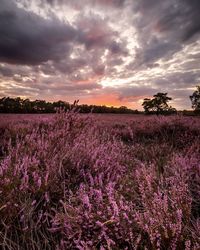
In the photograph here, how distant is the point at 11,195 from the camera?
7.32 feet

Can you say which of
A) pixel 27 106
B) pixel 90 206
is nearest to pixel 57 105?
pixel 27 106

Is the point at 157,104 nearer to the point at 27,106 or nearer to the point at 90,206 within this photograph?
the point at 27,106

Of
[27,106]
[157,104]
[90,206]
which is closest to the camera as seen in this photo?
[90,206]

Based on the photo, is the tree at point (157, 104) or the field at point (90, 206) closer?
the field at point (90, 206)

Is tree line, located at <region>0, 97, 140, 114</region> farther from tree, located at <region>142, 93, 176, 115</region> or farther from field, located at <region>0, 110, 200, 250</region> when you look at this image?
field, located at <region>0, 110, 200, 250</region>

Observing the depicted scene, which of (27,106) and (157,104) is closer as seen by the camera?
(157,104)

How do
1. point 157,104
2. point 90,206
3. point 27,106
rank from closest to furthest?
point 90,206
point 157,104
point 27,106

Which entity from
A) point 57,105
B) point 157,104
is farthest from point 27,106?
point 157,104

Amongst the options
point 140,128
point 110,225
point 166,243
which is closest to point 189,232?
point 166,243

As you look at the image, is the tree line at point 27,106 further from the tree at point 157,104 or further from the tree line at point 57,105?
the tree at point 157,104

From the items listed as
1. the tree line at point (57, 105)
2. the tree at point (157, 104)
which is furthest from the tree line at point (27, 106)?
the tree at point (157, 104)

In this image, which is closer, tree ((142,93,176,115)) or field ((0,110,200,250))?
field ((0,110,200,250))

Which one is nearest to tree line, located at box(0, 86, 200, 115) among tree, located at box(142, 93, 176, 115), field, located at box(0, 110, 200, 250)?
tree, located at box(142, 93, 176, 115)

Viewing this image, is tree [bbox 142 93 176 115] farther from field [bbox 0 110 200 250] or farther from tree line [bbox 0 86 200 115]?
field [bbox 0 110 200 250]
